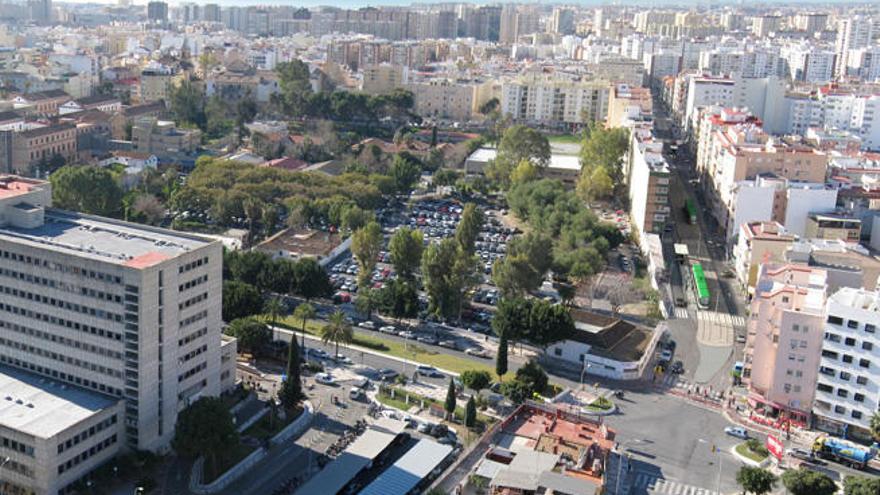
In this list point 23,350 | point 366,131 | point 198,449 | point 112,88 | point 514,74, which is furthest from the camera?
point 514,74

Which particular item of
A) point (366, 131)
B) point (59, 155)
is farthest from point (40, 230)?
point (366, 131)

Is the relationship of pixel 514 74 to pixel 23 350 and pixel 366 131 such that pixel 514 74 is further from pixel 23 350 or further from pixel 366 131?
pixel 23 350

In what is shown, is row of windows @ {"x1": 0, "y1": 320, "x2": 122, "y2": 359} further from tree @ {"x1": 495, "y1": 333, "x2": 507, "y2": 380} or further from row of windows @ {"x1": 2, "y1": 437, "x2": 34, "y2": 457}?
tree @ {"x1": 495, "y1": 333, "x2": 507, "y2": 380}

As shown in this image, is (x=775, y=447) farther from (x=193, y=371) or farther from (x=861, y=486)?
(x=193, y=371)

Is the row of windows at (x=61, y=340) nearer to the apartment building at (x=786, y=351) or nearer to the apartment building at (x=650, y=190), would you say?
the apartment building at (x=786, y=351)

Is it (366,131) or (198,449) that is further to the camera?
(366,131)

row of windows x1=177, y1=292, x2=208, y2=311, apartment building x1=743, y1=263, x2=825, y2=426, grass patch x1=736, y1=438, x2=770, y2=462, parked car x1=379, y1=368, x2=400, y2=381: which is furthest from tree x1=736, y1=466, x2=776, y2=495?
row of windows x1=177, y1=292, x2=208, y2=311
